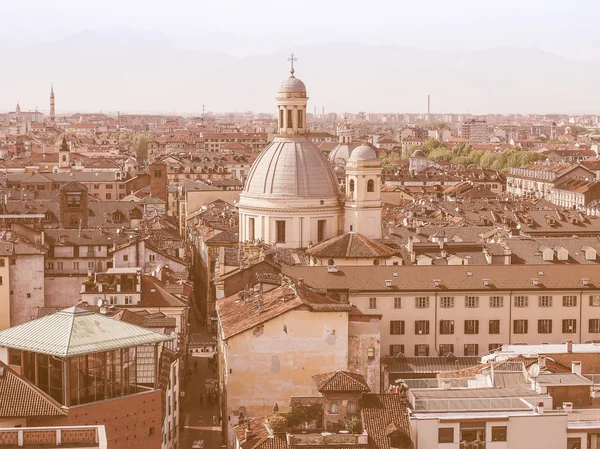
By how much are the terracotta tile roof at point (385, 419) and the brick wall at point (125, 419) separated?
5.58 m

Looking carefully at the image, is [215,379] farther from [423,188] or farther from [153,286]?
[423,188]

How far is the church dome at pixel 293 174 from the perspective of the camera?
223 ft

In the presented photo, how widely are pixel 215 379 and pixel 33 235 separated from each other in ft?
68.5

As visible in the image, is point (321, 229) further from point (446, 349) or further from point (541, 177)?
point (541, 177)

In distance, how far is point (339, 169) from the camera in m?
136

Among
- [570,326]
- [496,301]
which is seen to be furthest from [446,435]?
[570,326]

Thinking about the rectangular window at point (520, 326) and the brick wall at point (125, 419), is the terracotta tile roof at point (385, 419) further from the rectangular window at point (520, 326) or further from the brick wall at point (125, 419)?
the rectangular window at point (520, 326)

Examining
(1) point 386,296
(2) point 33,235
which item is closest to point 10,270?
(2) point 33,235

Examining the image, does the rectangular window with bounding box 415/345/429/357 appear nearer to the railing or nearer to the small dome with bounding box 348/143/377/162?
the small dome with bounding box 348/143/377/162

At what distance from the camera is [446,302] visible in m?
52.9

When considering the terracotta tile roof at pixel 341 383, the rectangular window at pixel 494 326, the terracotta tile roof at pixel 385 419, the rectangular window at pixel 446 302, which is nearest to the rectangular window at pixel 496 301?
the rectangular window at pixel 494 326

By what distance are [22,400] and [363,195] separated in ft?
131

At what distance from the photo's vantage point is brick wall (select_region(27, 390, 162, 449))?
1176 inches

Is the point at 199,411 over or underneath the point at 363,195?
underneath
